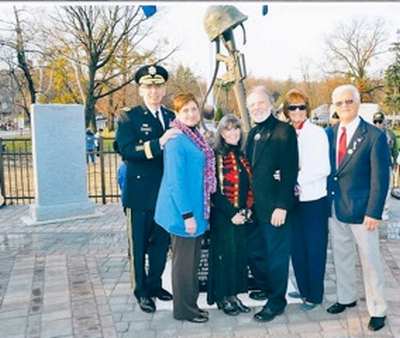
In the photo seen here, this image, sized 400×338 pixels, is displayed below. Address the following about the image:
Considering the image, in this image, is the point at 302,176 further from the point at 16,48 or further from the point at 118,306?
the point at 16,48

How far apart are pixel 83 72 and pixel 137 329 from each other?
76.2 ft

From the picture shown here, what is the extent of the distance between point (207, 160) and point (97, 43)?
21694 millimetres

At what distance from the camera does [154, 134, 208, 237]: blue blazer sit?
3166 millimetres

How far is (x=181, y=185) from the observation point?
10.4ft

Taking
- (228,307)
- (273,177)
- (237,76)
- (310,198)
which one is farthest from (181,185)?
(237,76)

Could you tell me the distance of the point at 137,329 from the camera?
3.42 metres

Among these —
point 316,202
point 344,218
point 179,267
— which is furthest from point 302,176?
point 179,267

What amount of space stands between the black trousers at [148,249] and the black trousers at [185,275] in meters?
0.40

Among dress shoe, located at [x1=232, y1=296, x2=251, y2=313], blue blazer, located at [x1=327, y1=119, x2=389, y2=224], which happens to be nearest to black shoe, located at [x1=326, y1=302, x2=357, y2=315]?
dress shoe, located at [x1=232, y1=296, x2=251, y2=313]

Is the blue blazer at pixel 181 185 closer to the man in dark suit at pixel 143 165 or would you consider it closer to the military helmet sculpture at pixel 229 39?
the man in dark suit at pixel 143 165

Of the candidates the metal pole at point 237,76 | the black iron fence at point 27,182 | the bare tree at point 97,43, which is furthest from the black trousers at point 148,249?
the bare tree at point 97,43

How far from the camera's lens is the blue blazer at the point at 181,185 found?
10.4 feet

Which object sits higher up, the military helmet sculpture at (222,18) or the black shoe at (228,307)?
the military helmet sculpture at (222,18)

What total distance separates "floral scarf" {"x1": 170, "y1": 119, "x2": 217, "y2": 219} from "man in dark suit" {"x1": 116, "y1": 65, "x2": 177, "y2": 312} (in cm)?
25
